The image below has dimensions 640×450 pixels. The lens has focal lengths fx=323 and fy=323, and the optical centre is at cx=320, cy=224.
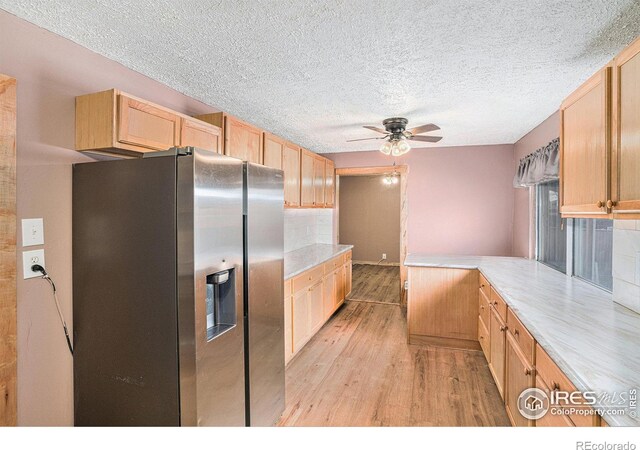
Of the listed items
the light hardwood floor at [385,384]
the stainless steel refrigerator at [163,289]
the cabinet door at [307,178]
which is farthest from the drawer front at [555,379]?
the cabinet door at [307,178]

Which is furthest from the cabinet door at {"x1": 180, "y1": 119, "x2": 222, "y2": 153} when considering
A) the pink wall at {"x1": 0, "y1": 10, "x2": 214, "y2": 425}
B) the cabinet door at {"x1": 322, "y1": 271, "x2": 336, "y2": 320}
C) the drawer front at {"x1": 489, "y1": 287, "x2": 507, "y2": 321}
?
the drawer front at {"x1": 489, "y1": 287, "x2": 507, "y2": 321}

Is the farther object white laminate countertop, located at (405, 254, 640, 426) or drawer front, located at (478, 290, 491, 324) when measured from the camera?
drawer front, located at (478, 290, 491, 324)

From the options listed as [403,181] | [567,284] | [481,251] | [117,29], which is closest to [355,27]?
[117,29]

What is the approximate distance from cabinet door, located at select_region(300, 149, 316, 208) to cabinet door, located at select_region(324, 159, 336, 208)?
0.47 m

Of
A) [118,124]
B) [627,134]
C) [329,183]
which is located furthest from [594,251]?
[118,124]

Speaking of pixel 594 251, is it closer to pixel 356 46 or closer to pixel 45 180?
pixel 356 46

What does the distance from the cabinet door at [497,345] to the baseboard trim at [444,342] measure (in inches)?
23.6

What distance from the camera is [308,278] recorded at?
3387mm

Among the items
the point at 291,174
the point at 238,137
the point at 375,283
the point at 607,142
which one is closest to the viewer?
the point at 607,142

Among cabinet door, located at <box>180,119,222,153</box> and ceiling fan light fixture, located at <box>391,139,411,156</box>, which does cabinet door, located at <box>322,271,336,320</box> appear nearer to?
ceiling fan light fixture, located at <box>391,139,411,156</box>

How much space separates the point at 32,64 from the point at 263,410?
2.24 meters

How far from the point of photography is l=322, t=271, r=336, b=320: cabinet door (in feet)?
12.9

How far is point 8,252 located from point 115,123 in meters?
0.76

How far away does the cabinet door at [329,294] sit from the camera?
395cm
